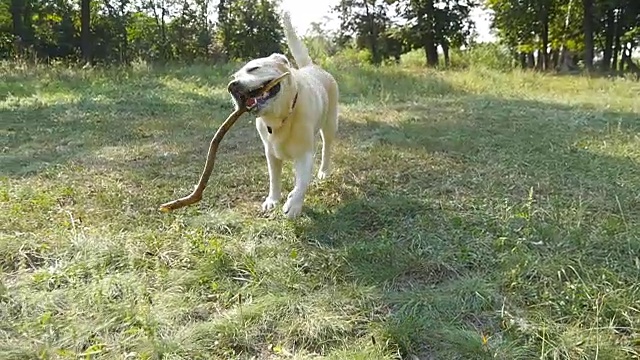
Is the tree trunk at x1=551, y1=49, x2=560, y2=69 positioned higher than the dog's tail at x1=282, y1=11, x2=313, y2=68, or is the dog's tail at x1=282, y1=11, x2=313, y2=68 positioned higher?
the dog's tail at x1=282, y1=11, x2=313, y2=68

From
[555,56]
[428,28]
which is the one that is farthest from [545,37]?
[428,28]

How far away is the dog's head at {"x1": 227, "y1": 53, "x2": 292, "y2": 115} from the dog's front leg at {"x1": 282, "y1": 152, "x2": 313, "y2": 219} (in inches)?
19.9

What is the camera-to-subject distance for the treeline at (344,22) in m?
17.6

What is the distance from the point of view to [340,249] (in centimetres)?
312

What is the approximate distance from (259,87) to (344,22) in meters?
20.2

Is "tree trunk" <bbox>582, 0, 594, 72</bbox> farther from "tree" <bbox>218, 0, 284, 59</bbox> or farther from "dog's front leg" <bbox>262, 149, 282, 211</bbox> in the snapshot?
"dog's front leg" <bbox>262, 149, 282, 211</bbox>

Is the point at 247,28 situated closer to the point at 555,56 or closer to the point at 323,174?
the point at 555,56

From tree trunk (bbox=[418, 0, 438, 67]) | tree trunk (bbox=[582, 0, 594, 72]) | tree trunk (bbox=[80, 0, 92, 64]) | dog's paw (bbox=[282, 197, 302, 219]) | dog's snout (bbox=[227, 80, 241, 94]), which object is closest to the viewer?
dog's snout (bbox=[227, 80, 241, 94])

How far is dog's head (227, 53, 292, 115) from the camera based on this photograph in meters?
3.10

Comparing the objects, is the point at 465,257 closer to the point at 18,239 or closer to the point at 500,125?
the point at 18,239

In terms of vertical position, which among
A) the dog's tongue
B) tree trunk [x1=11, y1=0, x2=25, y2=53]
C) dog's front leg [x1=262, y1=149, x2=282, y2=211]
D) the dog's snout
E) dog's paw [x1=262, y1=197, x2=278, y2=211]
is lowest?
dog's paw [x1=262, y1=197, x2=278, y2=211]

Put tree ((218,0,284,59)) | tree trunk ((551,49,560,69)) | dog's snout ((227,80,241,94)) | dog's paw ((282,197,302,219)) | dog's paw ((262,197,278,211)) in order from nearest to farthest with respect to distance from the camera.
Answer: dog's snout ((227,80,241,94)), dog's paw ((282,197,302,219)), dog's paw ((262,197,278,211)), tree ((218,0,284,59)), tree trunk ((551,49,560,69))

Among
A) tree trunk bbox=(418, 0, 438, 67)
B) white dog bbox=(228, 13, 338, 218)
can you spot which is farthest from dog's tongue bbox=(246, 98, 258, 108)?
tree trunk bbox=(418, 0, 438, 67)

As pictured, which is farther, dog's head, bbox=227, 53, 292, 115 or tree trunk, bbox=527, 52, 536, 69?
tree trunk, bbox=527, 52, 536, 69
